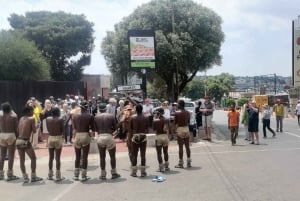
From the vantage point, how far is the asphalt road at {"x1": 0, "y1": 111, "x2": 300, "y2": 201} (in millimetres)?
10398

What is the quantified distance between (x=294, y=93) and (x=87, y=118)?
57.8m

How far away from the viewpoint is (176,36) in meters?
32.7

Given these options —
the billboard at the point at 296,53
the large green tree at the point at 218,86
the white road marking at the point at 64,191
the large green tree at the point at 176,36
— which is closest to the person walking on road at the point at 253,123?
Answer: the white road marking at the point at 64,191

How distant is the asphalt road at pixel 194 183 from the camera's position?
10398 millimetres

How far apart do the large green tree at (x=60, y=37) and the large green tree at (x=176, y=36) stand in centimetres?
2334

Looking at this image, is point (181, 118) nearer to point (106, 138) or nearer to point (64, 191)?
point (106, 138)

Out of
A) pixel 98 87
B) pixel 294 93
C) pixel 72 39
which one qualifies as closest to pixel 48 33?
pixel 72 39

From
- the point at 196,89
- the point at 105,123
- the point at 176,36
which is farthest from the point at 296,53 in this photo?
the point at 196,89

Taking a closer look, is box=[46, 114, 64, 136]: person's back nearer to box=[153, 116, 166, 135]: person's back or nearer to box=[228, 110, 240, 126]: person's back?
box=[153, 116, 166, 135]: person's back

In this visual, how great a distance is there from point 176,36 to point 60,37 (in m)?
27.6

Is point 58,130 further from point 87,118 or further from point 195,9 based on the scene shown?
point 195,9

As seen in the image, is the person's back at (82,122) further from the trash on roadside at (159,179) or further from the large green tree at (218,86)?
the large green tree at (218,86)

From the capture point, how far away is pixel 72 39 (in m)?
59.0

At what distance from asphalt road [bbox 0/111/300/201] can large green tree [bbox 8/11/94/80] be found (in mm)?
41962
